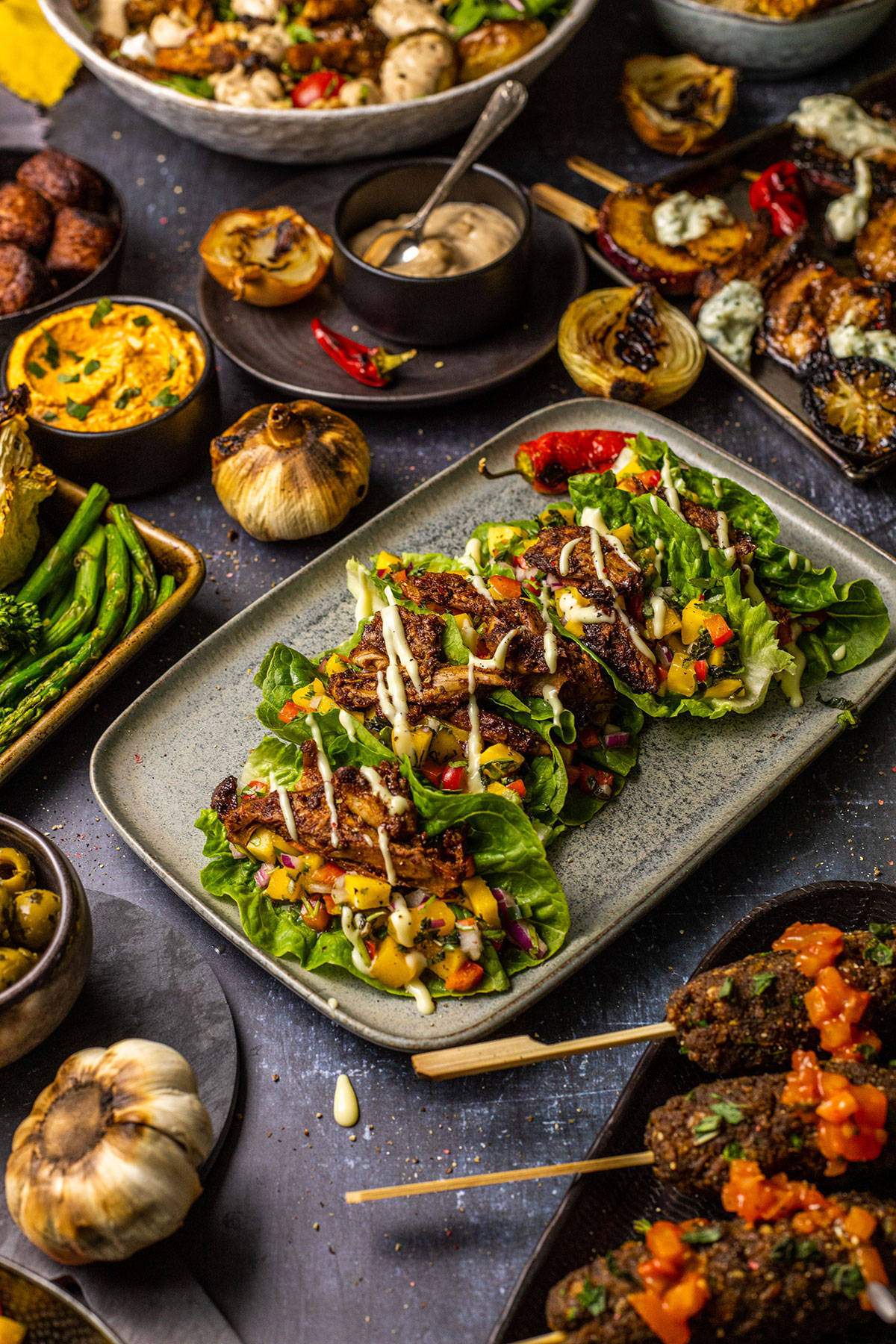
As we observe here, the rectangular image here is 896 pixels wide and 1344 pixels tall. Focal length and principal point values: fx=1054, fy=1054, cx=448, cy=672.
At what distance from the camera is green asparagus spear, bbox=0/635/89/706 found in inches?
169

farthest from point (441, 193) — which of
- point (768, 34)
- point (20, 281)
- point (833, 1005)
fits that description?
point (833, 1005)

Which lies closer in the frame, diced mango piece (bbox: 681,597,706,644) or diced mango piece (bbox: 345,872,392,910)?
diced mango piece (bbox: 345,872,392,910)

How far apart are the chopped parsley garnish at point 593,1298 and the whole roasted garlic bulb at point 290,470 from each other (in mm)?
3347

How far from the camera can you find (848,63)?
24.4 ft

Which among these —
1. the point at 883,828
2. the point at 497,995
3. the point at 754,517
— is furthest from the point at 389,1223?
the point at 754,517

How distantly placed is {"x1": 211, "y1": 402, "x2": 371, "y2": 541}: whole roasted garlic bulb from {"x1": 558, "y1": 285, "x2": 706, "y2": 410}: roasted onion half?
1272mm

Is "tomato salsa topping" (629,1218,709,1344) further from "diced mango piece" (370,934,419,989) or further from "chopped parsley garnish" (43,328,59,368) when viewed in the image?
"chopped parsley garnish" (43,328,59,368)

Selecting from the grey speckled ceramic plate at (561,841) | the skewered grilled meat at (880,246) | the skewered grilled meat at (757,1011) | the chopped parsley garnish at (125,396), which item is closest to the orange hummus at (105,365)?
the chopped parsley garnish at (125,396)

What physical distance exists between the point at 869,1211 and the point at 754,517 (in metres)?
2.75

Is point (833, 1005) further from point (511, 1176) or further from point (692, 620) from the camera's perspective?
point (692, 620)

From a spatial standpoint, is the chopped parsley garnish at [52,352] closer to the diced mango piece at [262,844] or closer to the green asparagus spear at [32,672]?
the green asparagus spear at [32,672]

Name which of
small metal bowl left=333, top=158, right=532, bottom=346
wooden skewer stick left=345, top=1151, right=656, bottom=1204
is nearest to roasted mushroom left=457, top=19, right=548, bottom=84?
small metal bowl left=333, top=158, right=532, bottom=346

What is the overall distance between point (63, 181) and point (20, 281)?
89cm

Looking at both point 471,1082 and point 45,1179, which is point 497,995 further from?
point 45,1179
